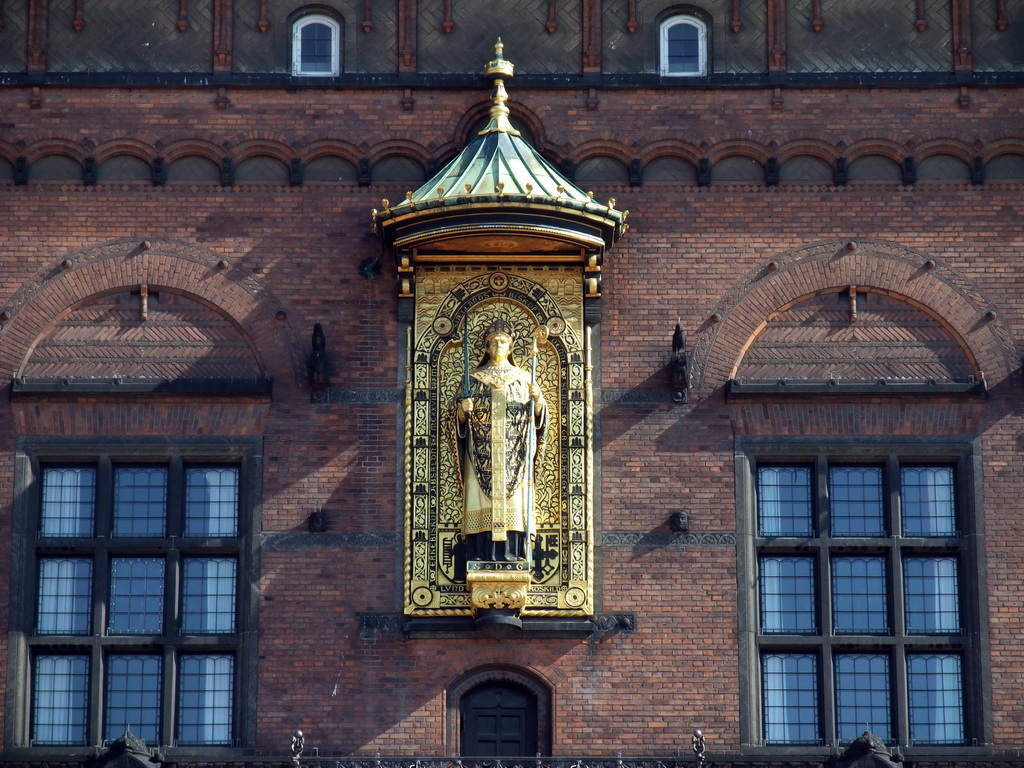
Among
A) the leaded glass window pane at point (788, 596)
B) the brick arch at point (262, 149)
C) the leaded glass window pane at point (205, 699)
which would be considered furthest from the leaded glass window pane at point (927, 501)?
the brick arch at point (262, 149)

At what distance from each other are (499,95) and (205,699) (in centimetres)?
765

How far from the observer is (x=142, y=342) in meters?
29.9

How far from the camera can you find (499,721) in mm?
28938

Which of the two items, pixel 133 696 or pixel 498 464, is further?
pixel 133 696

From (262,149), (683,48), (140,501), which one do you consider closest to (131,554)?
(140,501)

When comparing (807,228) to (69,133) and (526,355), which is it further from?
(69,133)

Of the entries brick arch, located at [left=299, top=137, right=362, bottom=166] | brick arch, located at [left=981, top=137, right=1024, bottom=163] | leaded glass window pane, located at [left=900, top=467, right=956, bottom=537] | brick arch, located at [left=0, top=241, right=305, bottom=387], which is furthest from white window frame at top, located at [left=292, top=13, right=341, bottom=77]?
leaded glass window pane, located at [left=900, top=467, right=956, bottom=537]

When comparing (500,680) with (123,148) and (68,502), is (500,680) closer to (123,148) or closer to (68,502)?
(68,502)

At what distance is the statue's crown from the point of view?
29.7 m

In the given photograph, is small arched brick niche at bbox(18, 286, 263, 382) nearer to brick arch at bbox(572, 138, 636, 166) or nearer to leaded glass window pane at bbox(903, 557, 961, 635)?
brick arch at bbox(572, 138, 636, 166)

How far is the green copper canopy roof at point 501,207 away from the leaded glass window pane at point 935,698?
5940 mm

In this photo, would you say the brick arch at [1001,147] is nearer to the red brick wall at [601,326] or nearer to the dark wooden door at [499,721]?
the red brick wall at [601,326]

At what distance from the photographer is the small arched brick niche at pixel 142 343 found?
29.8 m

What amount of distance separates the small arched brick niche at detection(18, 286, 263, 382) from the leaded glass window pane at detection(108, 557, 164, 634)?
6.97 feet
